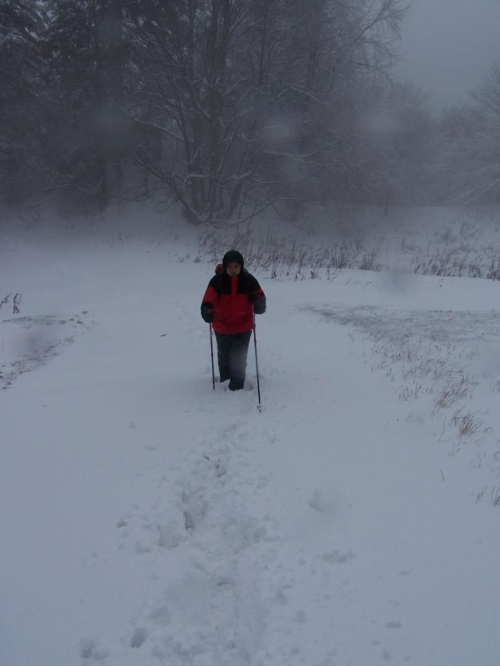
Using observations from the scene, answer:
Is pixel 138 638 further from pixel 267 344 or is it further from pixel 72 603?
pixel 267 344

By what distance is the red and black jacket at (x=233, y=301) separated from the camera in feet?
19.9

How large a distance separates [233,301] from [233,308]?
10cm

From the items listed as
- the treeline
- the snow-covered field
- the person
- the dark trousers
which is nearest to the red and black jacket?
the person

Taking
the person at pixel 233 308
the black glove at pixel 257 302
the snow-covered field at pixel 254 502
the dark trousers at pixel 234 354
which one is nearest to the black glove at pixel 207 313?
the person at pixel 233 308

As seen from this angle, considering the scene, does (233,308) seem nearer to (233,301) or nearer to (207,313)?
(233,301)

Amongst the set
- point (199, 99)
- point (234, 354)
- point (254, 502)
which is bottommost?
point (254, 502)

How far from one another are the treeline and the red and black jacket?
15.9 m

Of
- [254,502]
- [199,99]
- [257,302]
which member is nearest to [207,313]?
[257,302]

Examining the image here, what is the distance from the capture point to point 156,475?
4.42 meters

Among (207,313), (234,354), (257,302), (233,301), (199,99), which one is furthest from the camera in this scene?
(199,99)

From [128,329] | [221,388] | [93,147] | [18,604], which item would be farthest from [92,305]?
[93,147]

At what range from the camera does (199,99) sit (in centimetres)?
2011

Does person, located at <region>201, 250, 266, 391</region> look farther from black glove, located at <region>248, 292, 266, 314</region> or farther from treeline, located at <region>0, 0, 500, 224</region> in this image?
treeline, located at <region>0, 0, 500, 224</region>

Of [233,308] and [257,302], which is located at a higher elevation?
[257,302]
